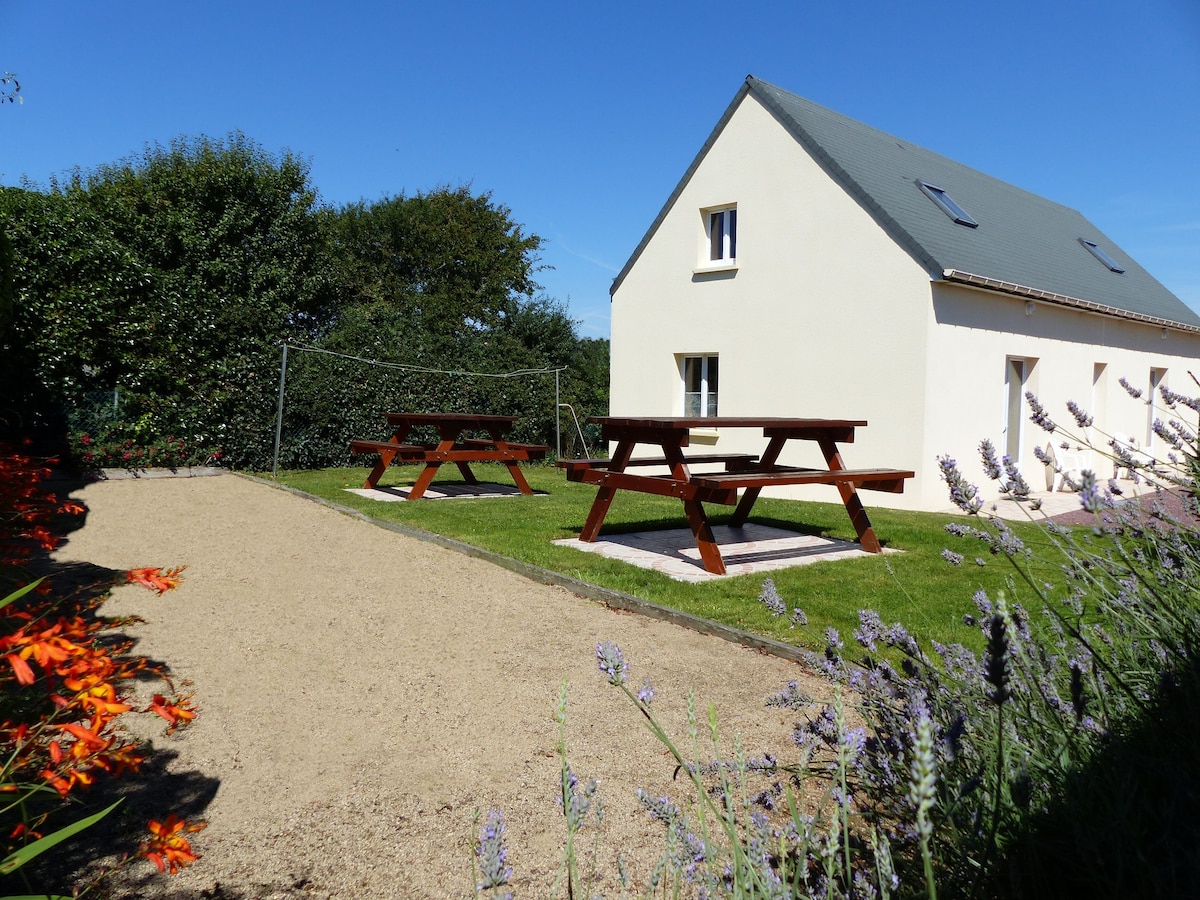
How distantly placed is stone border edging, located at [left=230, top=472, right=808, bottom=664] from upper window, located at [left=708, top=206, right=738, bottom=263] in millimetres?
7087

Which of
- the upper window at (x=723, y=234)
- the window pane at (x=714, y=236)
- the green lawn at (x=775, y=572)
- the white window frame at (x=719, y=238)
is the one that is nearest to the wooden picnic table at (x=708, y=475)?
the green lawn at (x=775, y=572)

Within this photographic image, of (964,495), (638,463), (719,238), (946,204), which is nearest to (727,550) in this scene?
(638,463)

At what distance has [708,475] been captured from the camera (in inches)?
285

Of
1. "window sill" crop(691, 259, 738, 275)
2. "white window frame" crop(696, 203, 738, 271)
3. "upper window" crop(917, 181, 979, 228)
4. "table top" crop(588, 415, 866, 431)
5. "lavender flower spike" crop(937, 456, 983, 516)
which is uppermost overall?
"upper window" crop(917, 181, 979, 228)

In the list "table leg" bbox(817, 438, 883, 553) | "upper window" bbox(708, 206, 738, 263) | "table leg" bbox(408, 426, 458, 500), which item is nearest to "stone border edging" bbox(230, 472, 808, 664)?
"table leg" bbox(408, 426, 458, 500)

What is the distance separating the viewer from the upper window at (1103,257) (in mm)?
17031

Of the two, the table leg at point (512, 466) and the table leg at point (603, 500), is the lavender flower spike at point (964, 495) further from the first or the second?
the table leg at point (512, 466)

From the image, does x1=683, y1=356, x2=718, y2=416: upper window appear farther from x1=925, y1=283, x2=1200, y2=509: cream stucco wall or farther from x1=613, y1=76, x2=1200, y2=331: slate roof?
x1=925, y1=283, x2=1200, y2=509: cream stucco wall

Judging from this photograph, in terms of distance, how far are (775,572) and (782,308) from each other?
642 cm

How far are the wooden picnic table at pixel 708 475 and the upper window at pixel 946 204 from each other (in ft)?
22.1

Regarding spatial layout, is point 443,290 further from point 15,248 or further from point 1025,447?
point 1025,447

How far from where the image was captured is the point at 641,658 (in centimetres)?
440

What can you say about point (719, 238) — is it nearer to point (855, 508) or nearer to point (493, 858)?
point (855, 508)

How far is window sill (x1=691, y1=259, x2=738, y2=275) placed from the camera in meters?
12.6
